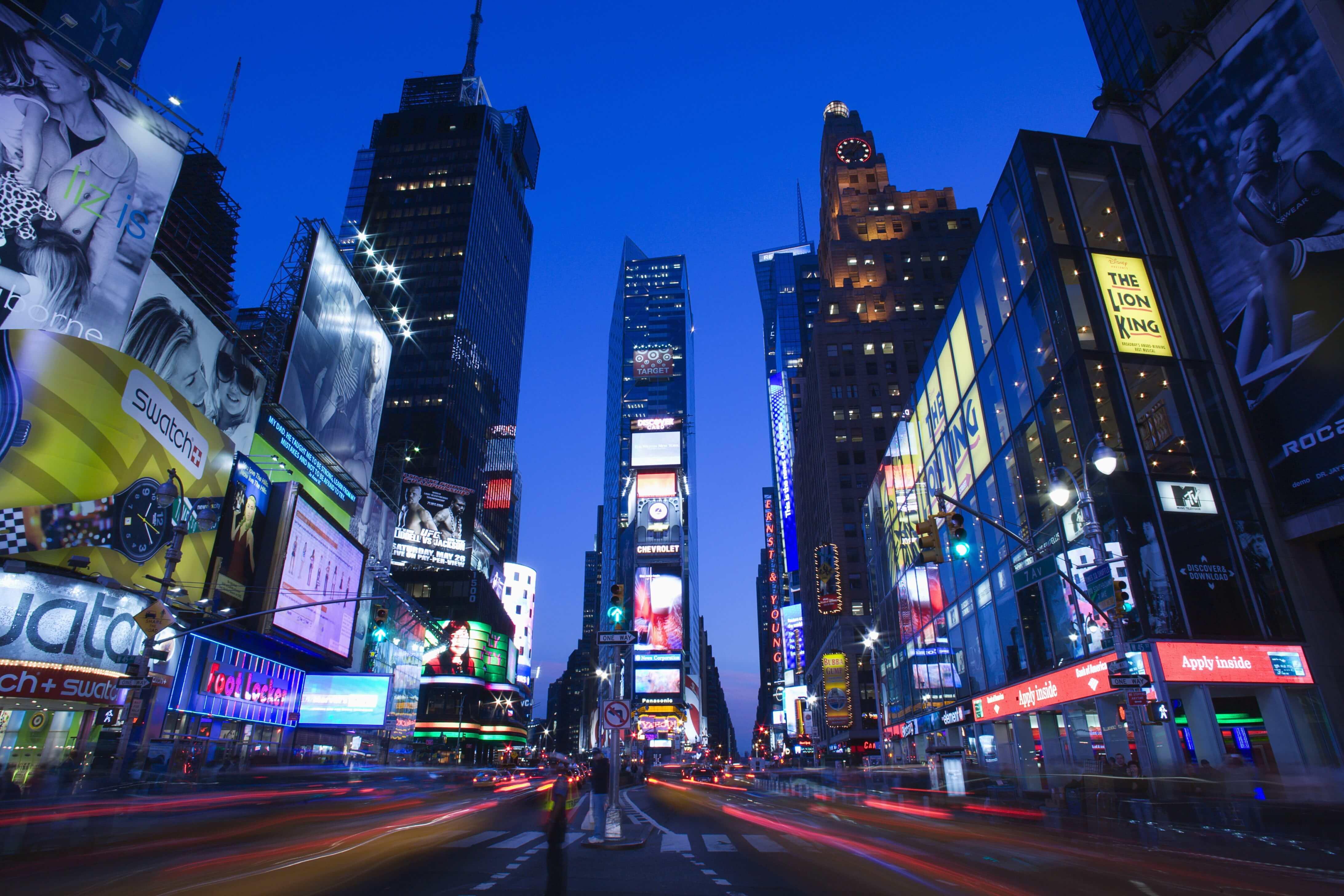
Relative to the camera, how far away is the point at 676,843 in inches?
603

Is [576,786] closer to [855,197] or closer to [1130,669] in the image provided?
[1130,669]

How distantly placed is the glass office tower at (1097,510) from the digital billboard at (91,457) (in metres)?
34.2

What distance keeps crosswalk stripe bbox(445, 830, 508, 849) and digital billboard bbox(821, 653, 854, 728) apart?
59.6 meters

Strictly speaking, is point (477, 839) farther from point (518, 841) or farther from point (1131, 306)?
point (1131, 306)

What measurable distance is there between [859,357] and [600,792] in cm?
8759

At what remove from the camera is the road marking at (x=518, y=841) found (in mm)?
14344

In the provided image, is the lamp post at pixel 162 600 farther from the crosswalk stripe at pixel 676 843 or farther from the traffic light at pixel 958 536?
the traffic light at pixel 958 536

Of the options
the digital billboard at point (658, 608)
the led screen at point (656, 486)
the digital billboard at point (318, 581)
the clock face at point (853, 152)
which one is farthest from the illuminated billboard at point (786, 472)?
the digital billboard at point (318, 581)

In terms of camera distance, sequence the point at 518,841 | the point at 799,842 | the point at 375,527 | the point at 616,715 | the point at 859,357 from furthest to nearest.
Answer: the point at 859,357
the point at 375,527
the point at 518,841
the point at 799,842
the point at 616,715

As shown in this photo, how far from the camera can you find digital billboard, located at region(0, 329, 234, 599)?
28.9m

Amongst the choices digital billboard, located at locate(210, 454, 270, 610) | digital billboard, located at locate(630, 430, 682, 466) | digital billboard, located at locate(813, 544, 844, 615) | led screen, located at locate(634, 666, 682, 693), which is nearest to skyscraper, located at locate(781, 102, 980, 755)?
digital billboard, located at locate(813, 544, 844, 615)

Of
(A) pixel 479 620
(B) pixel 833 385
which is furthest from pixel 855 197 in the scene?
(A) pixel 479 620

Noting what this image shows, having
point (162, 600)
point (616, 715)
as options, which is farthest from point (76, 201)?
point (616, 715)

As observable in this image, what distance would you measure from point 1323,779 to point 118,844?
78.5ft
